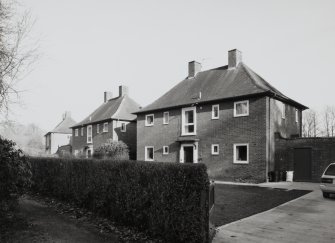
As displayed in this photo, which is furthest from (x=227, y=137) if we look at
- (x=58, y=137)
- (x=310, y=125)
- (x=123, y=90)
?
(x=310, y=125)

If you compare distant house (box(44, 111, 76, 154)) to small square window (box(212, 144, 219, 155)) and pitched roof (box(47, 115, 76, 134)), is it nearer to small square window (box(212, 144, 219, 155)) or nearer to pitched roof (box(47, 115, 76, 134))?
pitched roof (box(47, 115, 76, 134))

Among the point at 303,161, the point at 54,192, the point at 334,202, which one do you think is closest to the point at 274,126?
the point at 303,161

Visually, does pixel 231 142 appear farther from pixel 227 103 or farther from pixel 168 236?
pixel 168 236

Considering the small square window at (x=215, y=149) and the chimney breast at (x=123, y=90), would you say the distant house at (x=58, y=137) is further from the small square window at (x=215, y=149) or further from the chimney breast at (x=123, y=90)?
the small square window at (x=215, y=149)

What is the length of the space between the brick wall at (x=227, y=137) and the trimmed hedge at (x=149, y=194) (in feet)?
44.8

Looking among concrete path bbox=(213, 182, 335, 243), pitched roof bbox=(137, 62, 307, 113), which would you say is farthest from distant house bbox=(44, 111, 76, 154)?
concrete path bbox=(213, 182, 335, 243)

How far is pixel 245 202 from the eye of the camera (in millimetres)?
12633

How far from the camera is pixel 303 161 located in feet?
68.8

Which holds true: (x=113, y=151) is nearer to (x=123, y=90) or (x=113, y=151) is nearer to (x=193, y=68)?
(x=193, y=68)

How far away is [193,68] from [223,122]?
9.30 meters

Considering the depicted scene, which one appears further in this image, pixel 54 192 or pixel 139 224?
pixel 54 192

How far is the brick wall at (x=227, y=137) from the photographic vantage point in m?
20.8


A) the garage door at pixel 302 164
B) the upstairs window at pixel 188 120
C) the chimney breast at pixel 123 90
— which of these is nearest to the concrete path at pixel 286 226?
the garage door at pixel 302 164

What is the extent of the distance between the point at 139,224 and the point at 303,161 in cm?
1692
